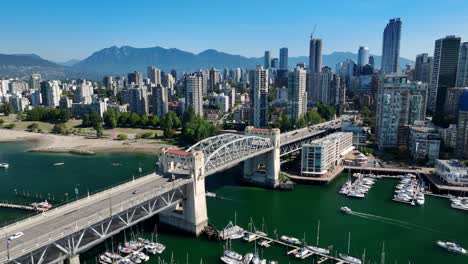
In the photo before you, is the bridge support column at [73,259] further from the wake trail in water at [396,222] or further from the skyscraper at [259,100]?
the skyscraper at [259,100]

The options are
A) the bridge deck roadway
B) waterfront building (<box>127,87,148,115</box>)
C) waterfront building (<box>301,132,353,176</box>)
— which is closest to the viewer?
the bridge deck roadway

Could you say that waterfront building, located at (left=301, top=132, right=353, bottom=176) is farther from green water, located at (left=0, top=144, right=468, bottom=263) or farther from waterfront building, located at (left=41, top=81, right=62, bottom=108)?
waterfront building, located at (left=41, top=81, right=62, bottom=108)

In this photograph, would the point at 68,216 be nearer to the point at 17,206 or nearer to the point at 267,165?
the point at 17,206

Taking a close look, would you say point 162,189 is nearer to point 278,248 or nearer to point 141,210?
point 141,210

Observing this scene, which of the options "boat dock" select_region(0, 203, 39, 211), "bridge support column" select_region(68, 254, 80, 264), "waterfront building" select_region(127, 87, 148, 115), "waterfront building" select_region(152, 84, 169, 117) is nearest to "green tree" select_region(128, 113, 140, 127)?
"waterfront building" select_region(152, 84, 169, 117)

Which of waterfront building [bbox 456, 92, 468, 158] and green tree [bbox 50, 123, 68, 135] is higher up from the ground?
waterfront building [bbox 456, 92, 468, 158]

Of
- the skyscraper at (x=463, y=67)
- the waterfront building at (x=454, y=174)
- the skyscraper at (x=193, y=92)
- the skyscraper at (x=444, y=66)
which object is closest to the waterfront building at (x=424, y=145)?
the waterfront building at (x=454, y=174)
